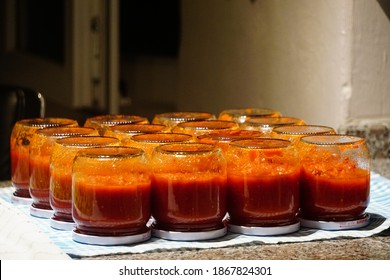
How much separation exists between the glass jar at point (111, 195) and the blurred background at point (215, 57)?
3.29ft

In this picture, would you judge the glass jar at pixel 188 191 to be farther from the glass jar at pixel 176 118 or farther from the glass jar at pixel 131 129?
the glass jar at pixel 176 118

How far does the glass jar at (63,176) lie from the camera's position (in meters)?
1.54

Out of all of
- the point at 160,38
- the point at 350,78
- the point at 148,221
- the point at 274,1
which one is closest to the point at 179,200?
the point at 148,221

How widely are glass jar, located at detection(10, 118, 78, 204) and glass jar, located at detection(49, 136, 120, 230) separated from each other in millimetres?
181

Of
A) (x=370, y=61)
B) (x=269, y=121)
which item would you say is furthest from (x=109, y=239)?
(x=370, y=61)

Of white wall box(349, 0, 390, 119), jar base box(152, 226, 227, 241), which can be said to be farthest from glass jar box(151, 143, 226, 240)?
white wall box(349, 0, 390, 119)

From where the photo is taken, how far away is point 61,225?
1.56 meters

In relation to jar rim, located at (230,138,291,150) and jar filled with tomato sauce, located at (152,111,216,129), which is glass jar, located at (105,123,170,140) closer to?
jar filled with tomato sauce, located at (152,111,216,129)

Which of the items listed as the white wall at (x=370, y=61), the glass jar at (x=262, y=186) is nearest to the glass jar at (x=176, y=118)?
the glass jar at (x=262, y=186)

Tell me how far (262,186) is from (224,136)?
0.17m

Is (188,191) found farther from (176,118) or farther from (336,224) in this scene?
(176,118)

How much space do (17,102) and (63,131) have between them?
0.82 metres

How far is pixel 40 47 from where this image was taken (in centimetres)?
592
